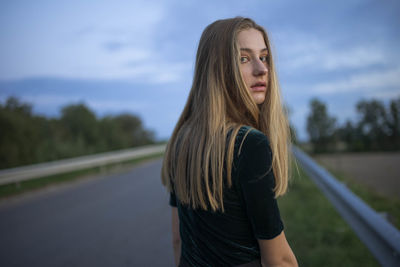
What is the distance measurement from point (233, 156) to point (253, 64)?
1.81 feet

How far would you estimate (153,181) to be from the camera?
9.37 meters

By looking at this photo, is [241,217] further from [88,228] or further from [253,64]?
[88,228]

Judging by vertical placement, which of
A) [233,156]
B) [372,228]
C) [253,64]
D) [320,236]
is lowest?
[320,236]

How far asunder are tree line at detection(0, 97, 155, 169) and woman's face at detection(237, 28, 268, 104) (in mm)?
11203

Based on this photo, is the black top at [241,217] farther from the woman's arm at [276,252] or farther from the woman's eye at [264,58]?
the woman's eye at [264,58]

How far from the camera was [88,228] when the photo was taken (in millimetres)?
4957

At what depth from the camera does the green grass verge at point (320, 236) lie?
3.41 metres

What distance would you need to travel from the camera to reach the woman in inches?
49.6

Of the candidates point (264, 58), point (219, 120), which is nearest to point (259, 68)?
point (264, 58)

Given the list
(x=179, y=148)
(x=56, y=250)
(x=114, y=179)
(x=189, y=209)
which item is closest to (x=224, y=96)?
(x=179, y=148)

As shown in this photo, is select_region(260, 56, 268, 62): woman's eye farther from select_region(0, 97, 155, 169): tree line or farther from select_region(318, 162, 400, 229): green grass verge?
select_region(0, 97, 155, 169): tree line

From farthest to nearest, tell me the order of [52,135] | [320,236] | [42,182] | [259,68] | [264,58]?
[52,135]
[42,182]
[320,236]
[264,58]
[259,68]

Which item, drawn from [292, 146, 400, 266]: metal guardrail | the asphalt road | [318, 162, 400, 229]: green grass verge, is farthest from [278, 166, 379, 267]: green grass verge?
the asphalt road

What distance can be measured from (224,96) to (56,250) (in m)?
3.82
